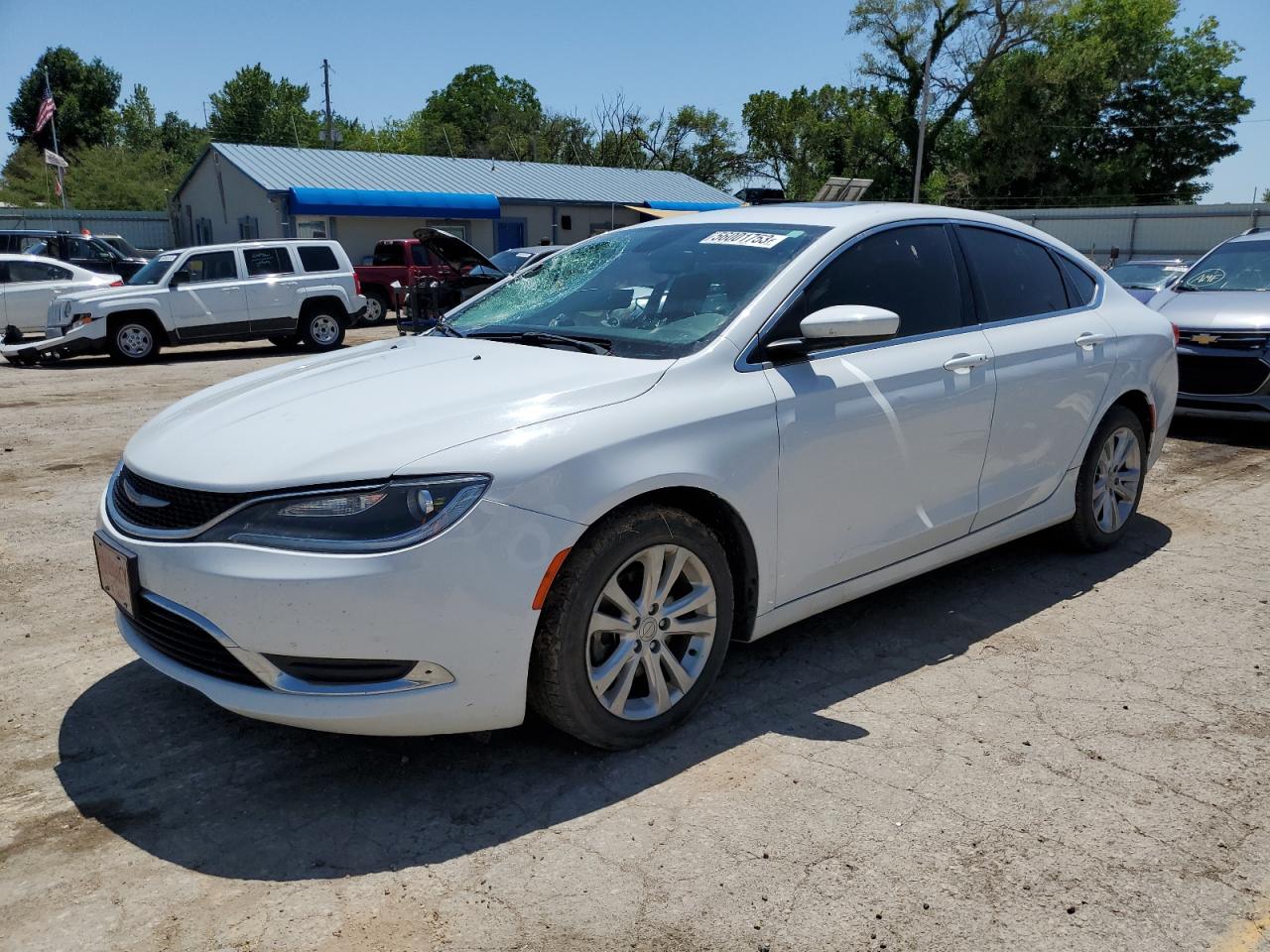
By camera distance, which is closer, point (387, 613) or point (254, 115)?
point (387, 613)

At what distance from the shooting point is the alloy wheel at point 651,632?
9.75ft

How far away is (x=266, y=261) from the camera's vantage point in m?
15.9

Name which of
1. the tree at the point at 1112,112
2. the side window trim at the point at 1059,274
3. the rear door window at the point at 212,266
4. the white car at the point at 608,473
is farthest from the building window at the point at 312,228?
the tree at the point at 1112,112

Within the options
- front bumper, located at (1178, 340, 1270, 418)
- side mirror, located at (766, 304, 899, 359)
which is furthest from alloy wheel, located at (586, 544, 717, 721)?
front bumper, located at (1178, 340, 1270, 418)

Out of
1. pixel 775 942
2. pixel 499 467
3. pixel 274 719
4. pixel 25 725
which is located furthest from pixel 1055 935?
pixel 25 725

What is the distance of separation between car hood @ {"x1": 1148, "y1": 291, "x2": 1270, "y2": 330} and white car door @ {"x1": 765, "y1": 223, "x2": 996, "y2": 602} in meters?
4.92

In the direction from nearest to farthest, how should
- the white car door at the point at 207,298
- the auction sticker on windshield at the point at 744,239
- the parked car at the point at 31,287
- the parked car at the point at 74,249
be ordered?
the auction sticker on windshield at the point at 744,239
the white car door at the point at 207,298
the parked car at the point at 31,287
the parked car at the point at 74,249

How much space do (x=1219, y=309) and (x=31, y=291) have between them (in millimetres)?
17097

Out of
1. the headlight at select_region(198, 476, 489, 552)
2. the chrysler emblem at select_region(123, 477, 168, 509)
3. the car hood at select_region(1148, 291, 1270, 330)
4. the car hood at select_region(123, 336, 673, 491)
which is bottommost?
the chrysler emblem at select_region(123, 477, 168, 509)

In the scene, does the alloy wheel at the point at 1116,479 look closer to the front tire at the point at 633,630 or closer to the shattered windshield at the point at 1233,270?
the front tire at the point at 633,630

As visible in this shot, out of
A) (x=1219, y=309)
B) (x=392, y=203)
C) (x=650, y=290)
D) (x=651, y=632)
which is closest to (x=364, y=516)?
(x=651, y=632)

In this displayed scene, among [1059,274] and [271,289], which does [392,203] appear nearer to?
[271,289]

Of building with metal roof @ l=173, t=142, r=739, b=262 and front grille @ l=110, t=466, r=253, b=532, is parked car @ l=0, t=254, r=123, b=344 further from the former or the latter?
front grille @ l=110, t=466, r=253, b=532

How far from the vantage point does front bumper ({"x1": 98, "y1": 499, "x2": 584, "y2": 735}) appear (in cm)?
257
